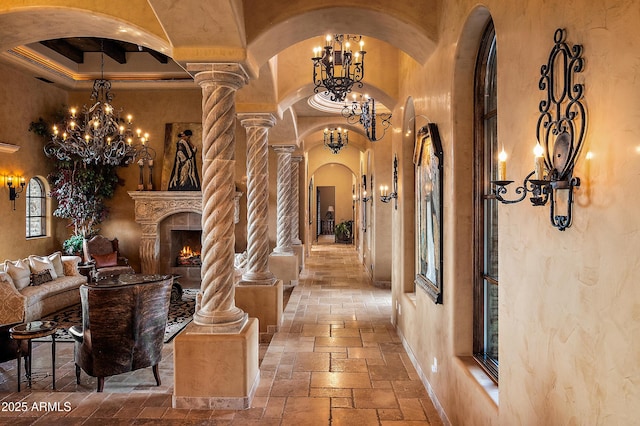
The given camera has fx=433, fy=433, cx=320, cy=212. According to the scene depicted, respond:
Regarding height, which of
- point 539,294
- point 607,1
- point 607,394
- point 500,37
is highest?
point 500,37

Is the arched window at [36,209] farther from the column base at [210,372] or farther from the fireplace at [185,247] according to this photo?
the column base at [210,372]

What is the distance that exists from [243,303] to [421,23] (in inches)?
177

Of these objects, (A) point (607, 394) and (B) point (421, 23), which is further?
(B) point (421, 23)

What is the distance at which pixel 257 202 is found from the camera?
648 cm

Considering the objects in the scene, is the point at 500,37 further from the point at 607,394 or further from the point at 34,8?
the point at 34,8

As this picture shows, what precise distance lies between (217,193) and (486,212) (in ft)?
7.78

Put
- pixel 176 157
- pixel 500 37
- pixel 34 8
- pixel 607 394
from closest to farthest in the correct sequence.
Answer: pixel 607 394 → pixel 500 37 → pixel 34 8 → pixel 176 157

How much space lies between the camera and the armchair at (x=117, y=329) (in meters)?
4.32

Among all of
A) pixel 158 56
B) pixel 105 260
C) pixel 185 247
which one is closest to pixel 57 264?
pixel 105 260

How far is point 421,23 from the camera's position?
3912 millimetres

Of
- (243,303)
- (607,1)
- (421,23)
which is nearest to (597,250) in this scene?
(607,1)

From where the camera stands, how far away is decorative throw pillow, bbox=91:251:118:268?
10242 millimetres

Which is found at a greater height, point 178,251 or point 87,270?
point 178,251

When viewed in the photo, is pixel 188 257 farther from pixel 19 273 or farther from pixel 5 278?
pixel 5 278
